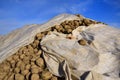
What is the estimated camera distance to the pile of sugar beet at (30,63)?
3.26 meters

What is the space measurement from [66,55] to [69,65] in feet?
0.54

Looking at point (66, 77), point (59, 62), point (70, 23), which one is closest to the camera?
point (66, 77)

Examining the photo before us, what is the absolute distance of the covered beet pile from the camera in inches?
127

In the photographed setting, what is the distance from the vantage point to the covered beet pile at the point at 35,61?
3.24 metres

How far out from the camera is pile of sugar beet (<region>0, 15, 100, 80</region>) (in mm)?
3258

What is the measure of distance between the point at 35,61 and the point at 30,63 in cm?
8

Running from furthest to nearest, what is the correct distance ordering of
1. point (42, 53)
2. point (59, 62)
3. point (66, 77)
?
point (42, 53) < point (59, 62) < point (66, 77)

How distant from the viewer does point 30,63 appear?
3494 mm

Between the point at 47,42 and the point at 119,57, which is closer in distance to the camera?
the point at 119,57

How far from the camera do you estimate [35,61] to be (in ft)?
11.4

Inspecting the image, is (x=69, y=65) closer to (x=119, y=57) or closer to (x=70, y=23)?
(x=119, y=57)

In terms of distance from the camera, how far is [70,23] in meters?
4.11

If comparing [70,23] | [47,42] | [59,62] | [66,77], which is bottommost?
[66,77]

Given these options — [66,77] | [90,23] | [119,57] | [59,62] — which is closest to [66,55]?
[59,62]
